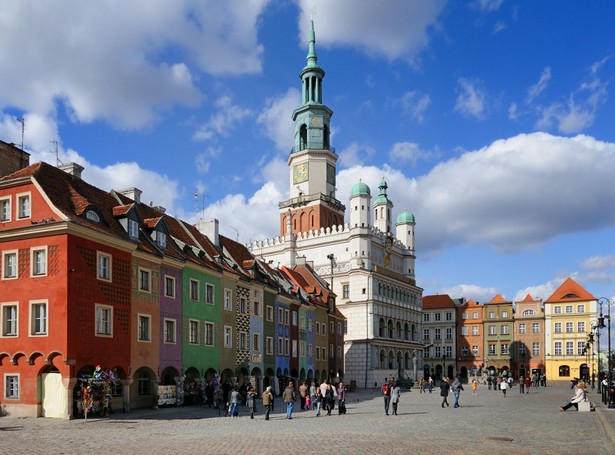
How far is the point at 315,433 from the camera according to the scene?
80.8ft

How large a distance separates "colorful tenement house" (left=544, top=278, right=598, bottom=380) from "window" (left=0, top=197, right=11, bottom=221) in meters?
93.6

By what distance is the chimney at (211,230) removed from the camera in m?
51.7

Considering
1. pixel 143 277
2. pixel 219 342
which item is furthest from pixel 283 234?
pixel 143 277

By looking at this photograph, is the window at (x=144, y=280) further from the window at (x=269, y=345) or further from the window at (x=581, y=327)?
the window at (x=581, y=327)

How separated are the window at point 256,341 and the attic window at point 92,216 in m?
19.3

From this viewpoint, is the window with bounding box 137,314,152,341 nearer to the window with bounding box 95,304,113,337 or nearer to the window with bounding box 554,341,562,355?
the window with bounding box 95,304,113,337

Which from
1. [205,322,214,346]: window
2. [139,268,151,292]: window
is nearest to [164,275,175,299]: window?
[139,268,151,292]: window

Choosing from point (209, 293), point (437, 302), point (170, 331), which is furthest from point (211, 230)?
point (437, 302)

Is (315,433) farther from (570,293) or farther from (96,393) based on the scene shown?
(570,293)

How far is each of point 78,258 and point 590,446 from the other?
23.0m

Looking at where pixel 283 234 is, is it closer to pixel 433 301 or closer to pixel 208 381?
pixel 433 301

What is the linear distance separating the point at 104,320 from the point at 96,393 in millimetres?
3802

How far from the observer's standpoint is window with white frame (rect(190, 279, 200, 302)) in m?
41.8

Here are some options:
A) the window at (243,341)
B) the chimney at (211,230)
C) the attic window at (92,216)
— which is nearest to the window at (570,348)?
the window at (243,341)
